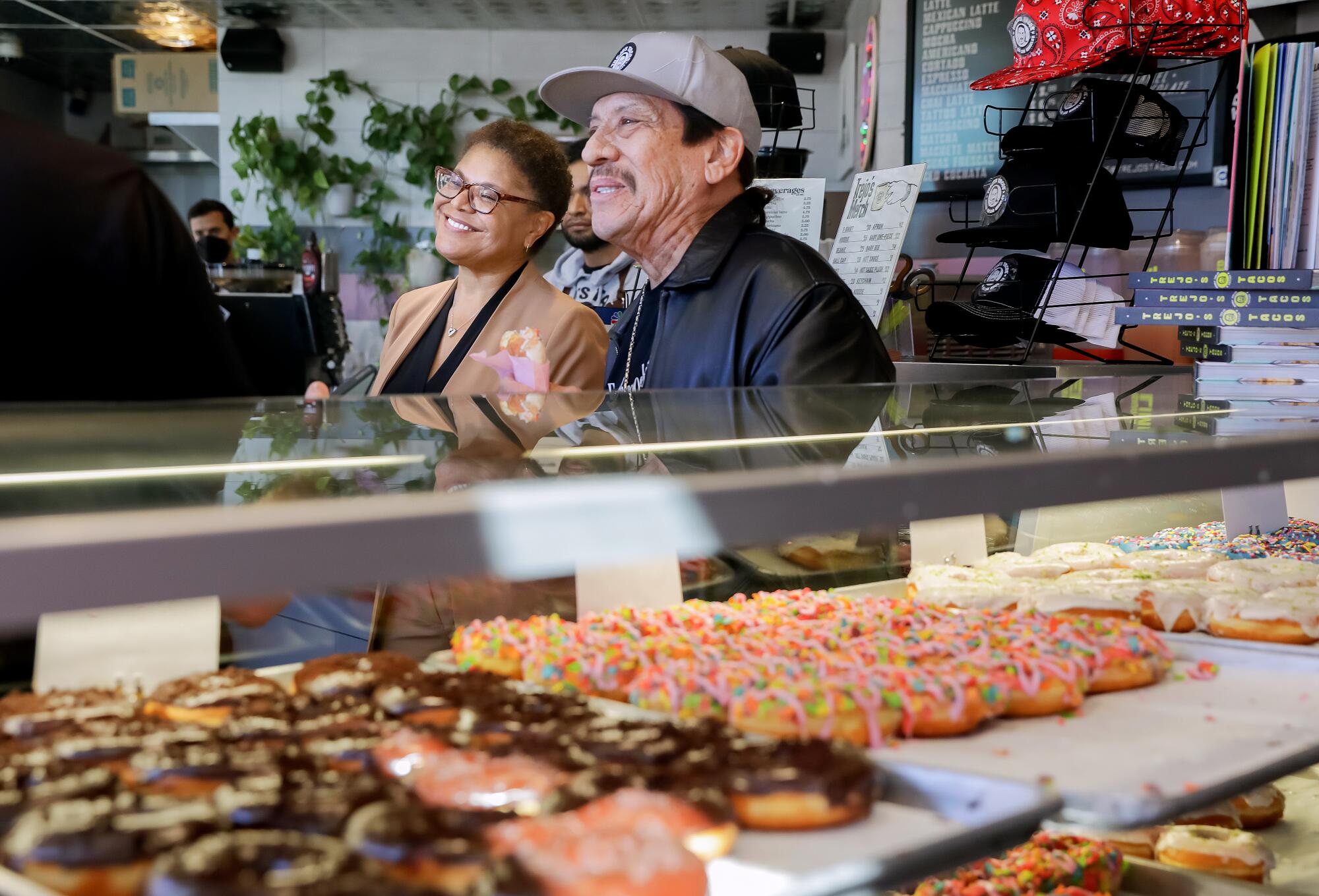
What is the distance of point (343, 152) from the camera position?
861cm

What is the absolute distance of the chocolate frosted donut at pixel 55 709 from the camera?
1019 millimetres

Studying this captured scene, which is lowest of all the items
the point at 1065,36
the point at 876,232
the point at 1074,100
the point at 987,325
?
the point at 987,325

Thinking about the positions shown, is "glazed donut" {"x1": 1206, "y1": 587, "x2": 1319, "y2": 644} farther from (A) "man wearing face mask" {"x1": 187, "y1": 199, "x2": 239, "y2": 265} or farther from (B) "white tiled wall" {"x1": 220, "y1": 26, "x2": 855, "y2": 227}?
(B) "white tiled wall" {"x1": 220, "y1": 26, "x2": 855, "y2": 227}

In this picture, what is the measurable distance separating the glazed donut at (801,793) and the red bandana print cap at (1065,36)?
8.67 ft

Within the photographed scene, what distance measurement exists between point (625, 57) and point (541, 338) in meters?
0.58

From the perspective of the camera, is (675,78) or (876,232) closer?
(675,78)

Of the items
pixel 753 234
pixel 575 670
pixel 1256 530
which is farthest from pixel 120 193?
pixel 1256 530

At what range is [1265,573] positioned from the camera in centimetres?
188

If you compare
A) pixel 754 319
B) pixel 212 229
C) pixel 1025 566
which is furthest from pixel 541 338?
pixel 212 229

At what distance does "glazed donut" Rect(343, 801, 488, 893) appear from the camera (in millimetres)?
763

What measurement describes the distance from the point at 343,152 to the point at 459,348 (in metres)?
6.55

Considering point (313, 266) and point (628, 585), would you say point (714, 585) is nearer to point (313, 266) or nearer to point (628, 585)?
point (628, 585)

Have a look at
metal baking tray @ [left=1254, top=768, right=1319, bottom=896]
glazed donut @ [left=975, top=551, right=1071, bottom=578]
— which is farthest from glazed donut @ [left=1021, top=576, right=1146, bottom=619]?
metal baking tray @ [left=1254, top=768, right=1319, bottom=896]

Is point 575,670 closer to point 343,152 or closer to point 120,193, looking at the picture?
point 120,193
